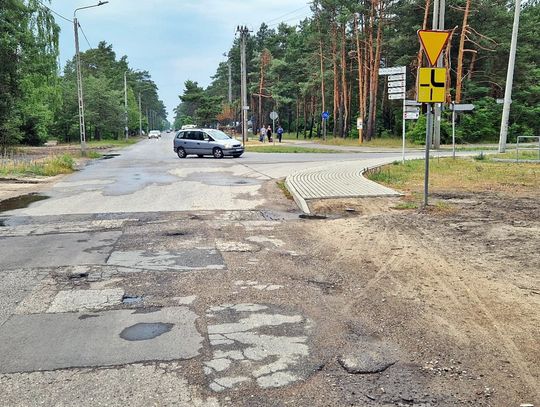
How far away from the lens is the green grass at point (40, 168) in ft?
61.7

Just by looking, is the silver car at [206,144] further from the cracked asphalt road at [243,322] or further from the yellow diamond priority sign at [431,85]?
the cracked asphalt road at [243,322]

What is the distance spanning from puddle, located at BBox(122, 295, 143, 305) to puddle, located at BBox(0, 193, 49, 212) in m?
7.64

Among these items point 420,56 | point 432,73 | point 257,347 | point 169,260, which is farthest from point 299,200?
point 420,56

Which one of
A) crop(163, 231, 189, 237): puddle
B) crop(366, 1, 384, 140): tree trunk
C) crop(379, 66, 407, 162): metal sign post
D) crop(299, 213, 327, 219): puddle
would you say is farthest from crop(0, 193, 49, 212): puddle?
crop(366, 1, 384, 140): tree trunk

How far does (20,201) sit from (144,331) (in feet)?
32.8

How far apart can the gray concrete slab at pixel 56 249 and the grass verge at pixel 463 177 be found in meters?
8.18

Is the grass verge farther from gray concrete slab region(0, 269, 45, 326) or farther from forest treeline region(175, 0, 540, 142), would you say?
forest treeline region(175, 0, 540, 142)

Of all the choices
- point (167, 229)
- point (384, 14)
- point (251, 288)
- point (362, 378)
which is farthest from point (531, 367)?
point (384, 14)

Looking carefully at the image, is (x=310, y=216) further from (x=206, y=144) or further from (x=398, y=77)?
(x=206, y=144)

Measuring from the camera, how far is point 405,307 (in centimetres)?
483

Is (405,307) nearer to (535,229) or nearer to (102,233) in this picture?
(535,229)

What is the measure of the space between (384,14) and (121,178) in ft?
108

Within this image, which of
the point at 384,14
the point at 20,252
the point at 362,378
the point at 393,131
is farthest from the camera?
the point at 393,131

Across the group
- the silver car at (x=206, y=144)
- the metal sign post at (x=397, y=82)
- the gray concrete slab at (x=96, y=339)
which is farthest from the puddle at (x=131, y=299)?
the silver car at (x=206, y=144)
